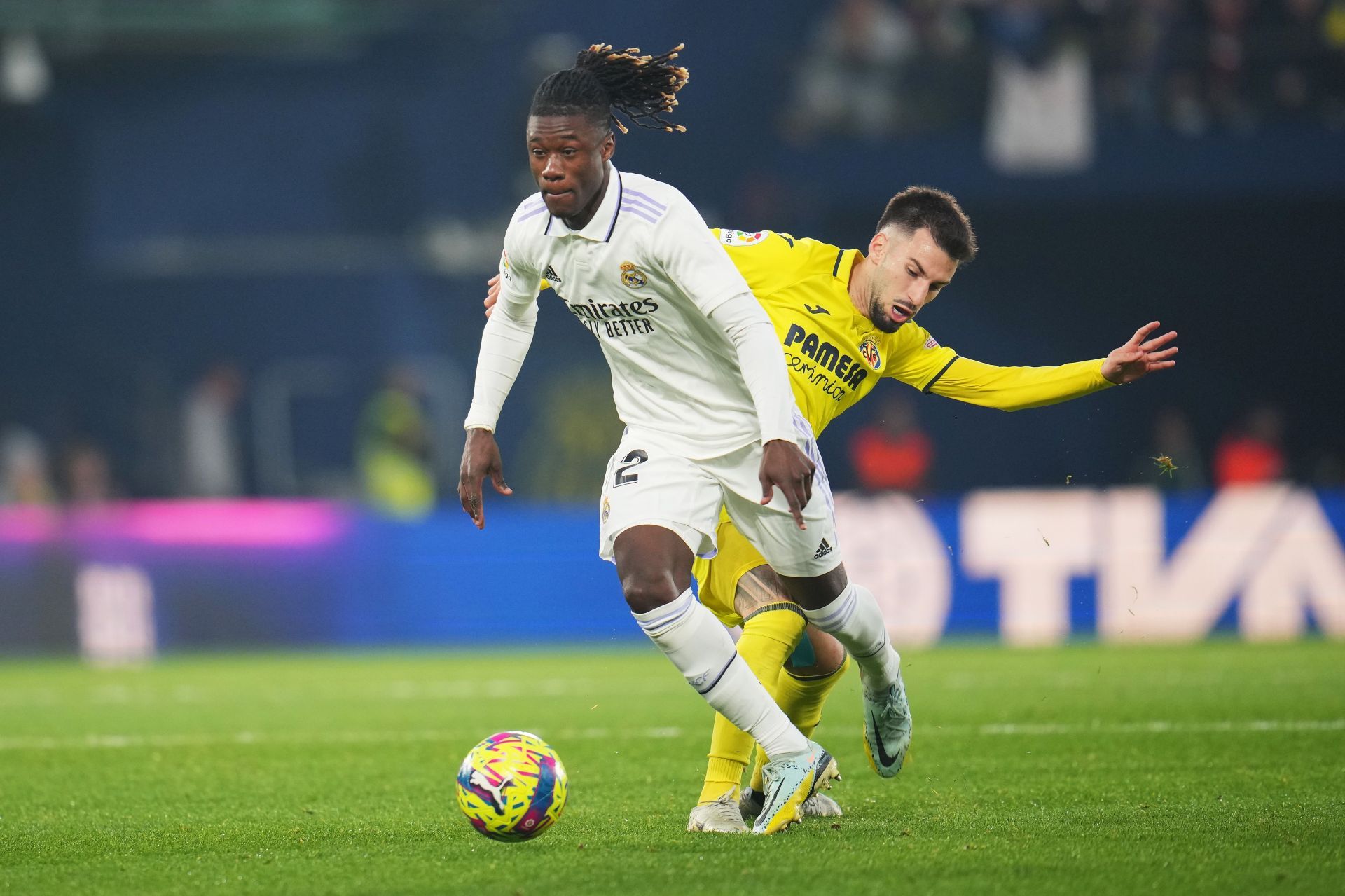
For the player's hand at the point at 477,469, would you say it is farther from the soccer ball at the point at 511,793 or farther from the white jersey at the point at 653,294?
the soccer ball at the point at 511,793

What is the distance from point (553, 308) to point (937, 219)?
13378 mm

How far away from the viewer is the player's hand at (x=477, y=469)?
15.6ft

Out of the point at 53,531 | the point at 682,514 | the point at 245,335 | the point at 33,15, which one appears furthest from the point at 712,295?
the point at 245,335

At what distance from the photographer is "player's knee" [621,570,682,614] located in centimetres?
445

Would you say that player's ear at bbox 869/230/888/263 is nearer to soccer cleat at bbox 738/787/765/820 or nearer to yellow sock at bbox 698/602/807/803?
yellow sock at bbox 698/602/807/803

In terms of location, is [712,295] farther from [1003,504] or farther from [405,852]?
[1003,504]

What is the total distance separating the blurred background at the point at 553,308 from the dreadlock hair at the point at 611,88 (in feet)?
24.9

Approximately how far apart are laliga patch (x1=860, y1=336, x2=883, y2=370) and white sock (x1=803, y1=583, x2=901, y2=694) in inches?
27.3

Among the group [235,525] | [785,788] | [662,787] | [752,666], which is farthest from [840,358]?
[235,525]

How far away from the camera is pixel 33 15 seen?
16.8 m

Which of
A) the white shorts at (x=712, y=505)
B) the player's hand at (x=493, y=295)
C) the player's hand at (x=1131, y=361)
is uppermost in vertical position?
the player's hand at (x=493, y=295)

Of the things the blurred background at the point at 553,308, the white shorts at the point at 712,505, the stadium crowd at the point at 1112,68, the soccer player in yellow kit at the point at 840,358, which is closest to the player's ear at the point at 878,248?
the soccer player in yellow kit at the point at 840,358

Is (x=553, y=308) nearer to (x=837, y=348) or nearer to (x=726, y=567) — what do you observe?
(x=726, y=567)

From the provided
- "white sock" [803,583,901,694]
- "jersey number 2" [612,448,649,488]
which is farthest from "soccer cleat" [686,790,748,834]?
"jersey number 2" [612,448,649,488]
